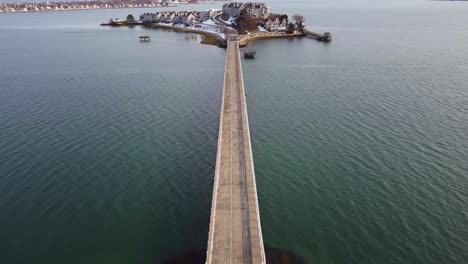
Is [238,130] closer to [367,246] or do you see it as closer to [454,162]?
[367,246]

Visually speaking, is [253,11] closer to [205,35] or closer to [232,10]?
[232,10]

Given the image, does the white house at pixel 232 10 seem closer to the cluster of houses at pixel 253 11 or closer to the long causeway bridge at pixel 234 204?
the cluster of houses at pixel 253 11

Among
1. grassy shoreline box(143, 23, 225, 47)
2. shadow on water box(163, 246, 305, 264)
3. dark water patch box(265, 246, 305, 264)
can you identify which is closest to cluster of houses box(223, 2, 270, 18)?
grassy shoreline box(143, 23, 225, 47)

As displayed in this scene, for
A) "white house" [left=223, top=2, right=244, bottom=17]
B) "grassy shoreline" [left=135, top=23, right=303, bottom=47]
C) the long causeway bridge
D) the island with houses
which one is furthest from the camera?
"white house" [left=223, top=2, right=244, bottom=17]

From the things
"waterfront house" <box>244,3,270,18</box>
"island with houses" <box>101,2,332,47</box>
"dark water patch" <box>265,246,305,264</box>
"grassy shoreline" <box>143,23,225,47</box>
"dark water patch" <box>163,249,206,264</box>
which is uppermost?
"waterfront house" <box>244,3,270,18</box>

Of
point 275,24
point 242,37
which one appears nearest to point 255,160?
point 242,37

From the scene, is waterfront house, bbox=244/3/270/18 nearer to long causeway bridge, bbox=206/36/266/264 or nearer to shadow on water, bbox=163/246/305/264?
long causeway bridge, bbox=206/36/266/264

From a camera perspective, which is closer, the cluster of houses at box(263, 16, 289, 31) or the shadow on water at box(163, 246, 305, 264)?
the shadow on water at box(163, 246, 305, 264)
